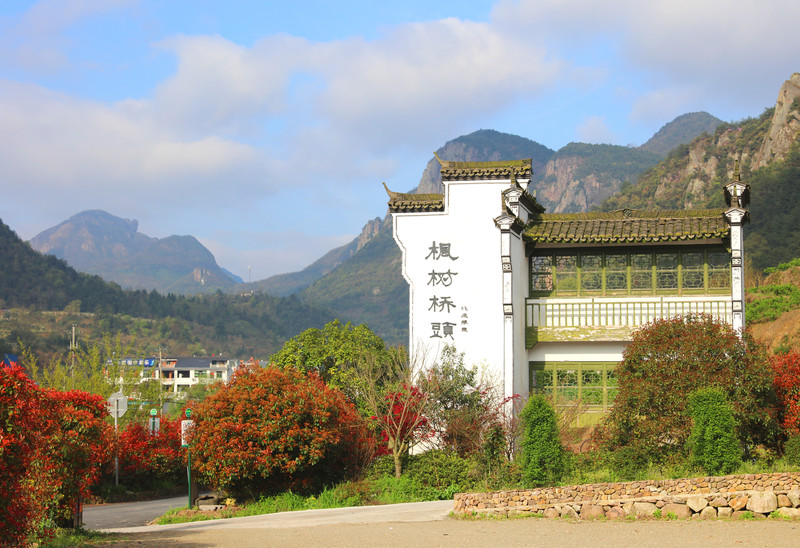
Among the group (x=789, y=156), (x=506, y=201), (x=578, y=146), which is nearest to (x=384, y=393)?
(x=506, y=201)

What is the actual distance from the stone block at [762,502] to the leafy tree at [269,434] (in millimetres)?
7520

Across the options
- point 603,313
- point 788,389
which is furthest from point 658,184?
point 788,389

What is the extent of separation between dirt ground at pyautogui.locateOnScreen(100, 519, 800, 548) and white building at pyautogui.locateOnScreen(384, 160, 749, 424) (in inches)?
251

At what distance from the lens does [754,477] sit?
41.2 feet

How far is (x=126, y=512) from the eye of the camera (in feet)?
61.3

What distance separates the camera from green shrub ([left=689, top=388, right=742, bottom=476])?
43.5 ft

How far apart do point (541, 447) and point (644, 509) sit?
2138mm

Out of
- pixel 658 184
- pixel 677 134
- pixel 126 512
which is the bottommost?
pixel 126 512

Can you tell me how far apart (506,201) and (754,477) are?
8282 millimetres

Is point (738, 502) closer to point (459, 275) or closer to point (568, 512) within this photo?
point (568, 512)

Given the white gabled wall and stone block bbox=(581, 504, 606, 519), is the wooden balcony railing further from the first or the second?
stone block bbox=(581, 504, 606, 519)

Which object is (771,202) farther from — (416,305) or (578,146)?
(578,146)

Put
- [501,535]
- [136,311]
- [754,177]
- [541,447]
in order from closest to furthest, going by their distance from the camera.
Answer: [501,535] < [541,447] < [754,177] < [136,311]

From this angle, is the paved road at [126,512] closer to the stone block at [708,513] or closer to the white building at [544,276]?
the white building at [544,276]
